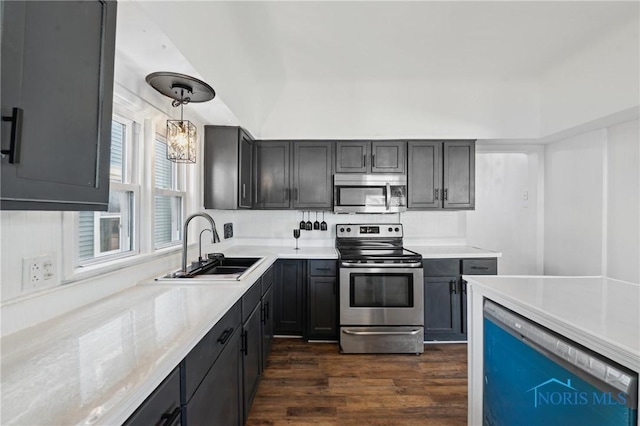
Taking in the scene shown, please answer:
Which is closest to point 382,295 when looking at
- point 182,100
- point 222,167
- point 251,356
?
point 251,356

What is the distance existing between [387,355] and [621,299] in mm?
1922

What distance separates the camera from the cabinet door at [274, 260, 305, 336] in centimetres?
303

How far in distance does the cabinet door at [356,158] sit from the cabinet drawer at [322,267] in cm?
108

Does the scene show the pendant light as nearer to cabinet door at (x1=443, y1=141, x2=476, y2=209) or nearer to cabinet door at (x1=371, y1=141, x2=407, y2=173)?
cabinet door at (x1=371, y1=141, x2=407, y2=173)

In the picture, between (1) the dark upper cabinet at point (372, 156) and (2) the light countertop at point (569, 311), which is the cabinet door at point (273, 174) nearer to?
(1) the dark upper cabinet at point (372, 156)

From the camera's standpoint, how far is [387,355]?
278 cm

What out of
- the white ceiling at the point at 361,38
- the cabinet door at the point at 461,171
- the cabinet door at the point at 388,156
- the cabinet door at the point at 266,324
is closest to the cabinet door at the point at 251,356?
the cabinet door at the point at 266,324

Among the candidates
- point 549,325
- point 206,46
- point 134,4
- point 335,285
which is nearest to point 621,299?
point 549,325

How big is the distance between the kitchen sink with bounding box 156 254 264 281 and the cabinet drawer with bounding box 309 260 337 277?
592 millimetres

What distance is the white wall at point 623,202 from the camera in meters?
2.64

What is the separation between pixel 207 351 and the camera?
1.18 meters

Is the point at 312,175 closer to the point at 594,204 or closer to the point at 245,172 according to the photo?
the point at 245,172

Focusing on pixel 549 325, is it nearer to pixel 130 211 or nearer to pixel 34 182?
pixel 34 182

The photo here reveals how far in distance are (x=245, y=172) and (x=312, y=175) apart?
0.77m
